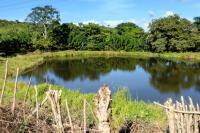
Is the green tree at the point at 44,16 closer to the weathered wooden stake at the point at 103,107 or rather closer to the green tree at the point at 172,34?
the green tree at the point at 172,34

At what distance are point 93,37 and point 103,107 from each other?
40862mm

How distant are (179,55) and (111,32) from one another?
1299cm

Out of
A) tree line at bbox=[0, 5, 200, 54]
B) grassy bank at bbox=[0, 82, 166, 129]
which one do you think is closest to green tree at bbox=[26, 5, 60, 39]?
tree line at bbox=[0, 5, 200, 54]

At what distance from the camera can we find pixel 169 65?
117 feet

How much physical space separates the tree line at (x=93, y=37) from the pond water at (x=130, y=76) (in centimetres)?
405

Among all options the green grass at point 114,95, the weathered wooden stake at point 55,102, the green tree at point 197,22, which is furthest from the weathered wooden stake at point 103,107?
the green tree at point 197,22

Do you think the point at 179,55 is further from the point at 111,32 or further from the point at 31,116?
the point at 31,116

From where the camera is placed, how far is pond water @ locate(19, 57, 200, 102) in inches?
826

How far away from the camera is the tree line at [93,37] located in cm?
4247

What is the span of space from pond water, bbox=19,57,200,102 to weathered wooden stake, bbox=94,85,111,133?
11.4 m

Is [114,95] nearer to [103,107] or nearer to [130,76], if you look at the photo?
[103,107]

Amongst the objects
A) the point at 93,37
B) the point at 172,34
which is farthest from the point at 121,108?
the point at 93,37

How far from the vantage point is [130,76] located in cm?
2816

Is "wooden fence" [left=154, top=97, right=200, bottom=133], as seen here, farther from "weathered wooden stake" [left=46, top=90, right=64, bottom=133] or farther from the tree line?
the tree line
